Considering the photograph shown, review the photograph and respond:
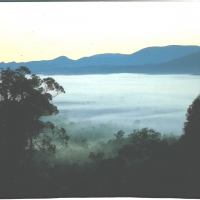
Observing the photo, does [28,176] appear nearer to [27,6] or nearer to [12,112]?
[12,112]

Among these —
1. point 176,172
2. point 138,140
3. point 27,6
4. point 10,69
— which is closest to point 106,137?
point 138,140

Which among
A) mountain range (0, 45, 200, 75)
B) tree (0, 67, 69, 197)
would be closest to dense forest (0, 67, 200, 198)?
tree (0, 67, 69, 197)

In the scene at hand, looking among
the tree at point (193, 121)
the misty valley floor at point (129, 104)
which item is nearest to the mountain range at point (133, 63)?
the misty valley floor at point (129, 104)

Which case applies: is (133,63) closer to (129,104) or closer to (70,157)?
(129,104)

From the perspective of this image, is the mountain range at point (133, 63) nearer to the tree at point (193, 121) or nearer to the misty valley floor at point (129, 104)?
the misty valley floor at point (129, 104)

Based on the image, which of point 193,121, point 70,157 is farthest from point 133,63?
point 70,157

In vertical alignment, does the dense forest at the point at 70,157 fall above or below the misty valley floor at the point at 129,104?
below
